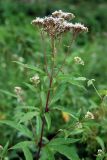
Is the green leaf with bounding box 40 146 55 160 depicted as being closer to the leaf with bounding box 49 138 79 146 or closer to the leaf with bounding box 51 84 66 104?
the leaf with bounding box 49 138 79 146

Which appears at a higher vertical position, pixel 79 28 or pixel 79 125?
pixel 79 28

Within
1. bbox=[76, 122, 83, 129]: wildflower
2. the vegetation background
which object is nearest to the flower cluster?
the vegetation background

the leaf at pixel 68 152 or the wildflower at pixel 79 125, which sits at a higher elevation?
the wildflower at pixel 79 125

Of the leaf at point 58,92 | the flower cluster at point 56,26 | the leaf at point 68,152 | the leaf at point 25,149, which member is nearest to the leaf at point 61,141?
the leaf at point 68,152

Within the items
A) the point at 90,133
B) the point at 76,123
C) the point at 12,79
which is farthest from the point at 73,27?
the point at 12,79

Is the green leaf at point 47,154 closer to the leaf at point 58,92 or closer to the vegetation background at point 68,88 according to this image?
the leaf at point 58,92

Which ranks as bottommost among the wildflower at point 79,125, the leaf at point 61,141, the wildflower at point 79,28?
the leaf at point 61,141

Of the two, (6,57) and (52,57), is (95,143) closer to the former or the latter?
(52,57)

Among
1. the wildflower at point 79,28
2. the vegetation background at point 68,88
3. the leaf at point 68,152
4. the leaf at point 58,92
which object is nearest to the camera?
the leaf at point 68,152

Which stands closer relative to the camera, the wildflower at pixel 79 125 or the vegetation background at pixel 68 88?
the wildflower at pixel 79 125

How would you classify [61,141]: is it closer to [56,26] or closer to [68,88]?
[56,26]

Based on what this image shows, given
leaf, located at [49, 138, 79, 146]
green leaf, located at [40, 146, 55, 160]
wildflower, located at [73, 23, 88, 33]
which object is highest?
wildflower, located at [73, 23, 88, 33]

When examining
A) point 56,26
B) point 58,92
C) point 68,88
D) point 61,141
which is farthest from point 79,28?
point 68,88
